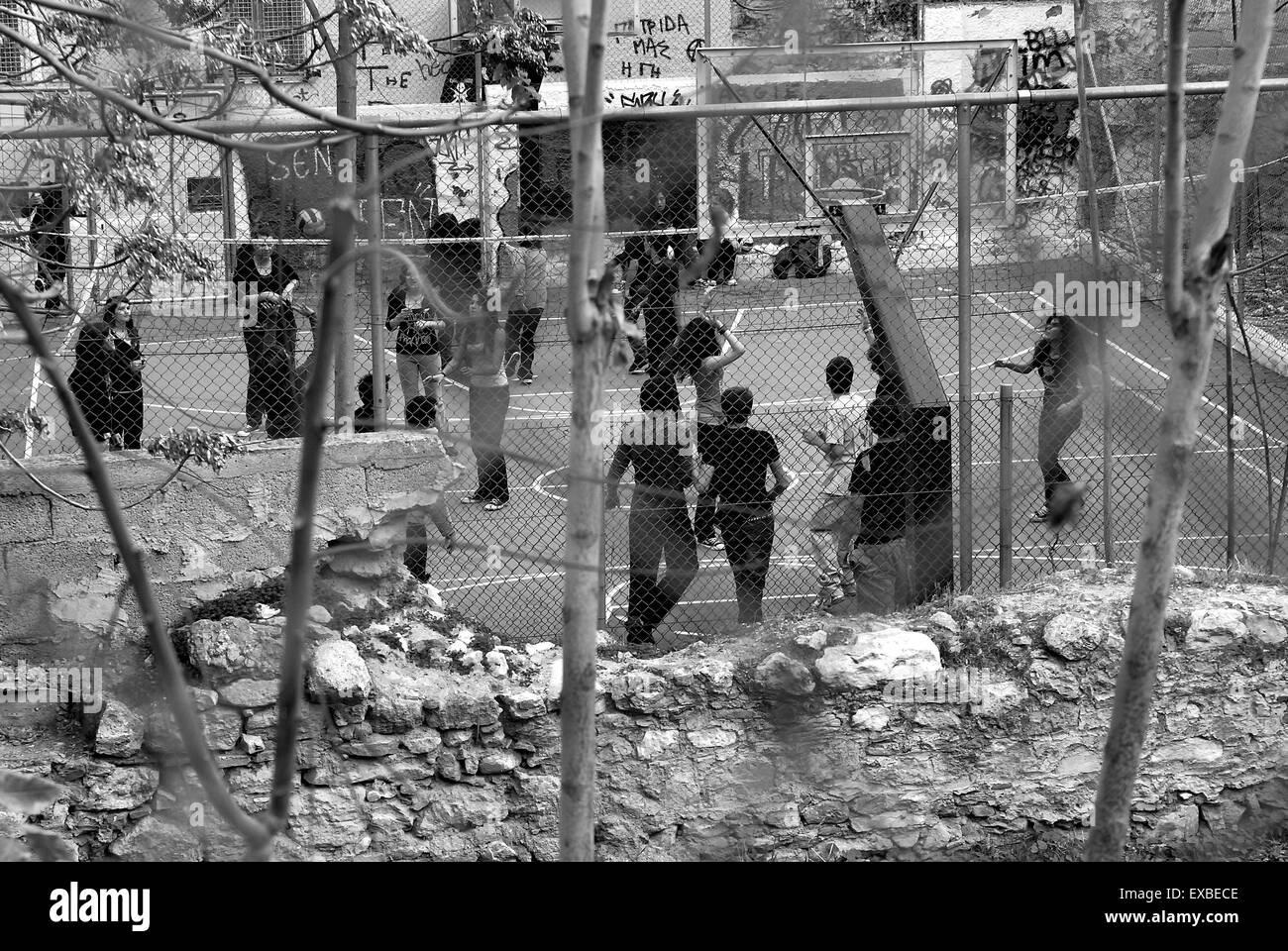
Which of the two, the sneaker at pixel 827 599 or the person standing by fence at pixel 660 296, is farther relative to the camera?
the sneaker at pixel 827 599

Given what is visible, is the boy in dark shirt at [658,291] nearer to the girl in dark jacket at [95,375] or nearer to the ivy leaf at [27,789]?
the girl in dark jacket at [95,375]

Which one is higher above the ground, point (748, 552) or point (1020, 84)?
point (1020, 84)

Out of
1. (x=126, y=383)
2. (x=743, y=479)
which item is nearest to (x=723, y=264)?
(x=743, y=479)

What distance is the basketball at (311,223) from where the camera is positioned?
27.1 ft

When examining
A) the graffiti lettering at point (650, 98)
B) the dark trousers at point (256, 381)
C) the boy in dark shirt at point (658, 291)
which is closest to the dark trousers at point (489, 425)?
the boy in dark shirt at point (658, 291)

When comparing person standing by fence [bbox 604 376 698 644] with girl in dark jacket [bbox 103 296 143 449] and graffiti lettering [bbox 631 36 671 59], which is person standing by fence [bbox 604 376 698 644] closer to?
girl in dark jacket [bbox 103 296 143 449]

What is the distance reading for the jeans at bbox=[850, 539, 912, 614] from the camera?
6.80 m

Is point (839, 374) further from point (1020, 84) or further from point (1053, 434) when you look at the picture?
point (1020, 84)

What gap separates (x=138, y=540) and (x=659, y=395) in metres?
2.68

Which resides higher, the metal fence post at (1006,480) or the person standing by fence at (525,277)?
the person standing by fence at (525,277)

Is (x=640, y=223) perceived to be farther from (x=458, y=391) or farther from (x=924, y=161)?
(x=924, y=161)

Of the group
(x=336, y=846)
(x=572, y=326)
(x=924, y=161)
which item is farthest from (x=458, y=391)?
(x=572, y=326)

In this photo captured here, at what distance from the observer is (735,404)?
682 centimetres

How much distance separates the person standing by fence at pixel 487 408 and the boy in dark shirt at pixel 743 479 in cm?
131
